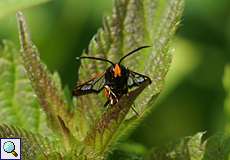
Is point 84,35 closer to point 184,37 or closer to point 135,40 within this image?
point 184,37

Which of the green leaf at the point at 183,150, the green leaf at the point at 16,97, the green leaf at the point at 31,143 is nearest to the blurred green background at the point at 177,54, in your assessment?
the green leaf at the point at 16,97

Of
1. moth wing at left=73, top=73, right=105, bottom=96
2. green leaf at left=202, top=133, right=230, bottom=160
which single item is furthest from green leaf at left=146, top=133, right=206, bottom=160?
moth wing at left=73, top=73, right=105, bottom=96

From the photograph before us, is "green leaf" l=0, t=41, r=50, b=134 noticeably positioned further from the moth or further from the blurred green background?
the blurred green background

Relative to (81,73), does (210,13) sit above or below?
above

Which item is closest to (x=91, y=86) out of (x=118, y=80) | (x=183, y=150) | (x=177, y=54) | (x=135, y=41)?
(x=118, y=80)

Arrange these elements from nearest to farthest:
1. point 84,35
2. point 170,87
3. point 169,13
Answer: point 169,13 < point 170,87 < point 84,35

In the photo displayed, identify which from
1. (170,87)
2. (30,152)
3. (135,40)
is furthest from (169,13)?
(170,87)
